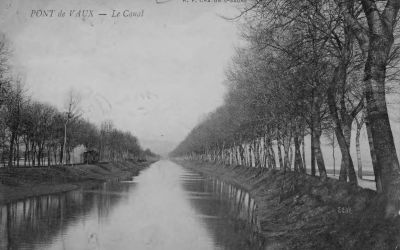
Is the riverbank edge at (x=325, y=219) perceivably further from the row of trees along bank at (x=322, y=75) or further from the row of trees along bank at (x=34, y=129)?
the row of trees along bank at (x=34, y=129)

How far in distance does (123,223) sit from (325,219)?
36.6 feet

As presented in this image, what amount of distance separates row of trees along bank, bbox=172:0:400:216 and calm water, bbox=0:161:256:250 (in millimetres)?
6453

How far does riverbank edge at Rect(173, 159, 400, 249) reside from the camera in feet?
38.6

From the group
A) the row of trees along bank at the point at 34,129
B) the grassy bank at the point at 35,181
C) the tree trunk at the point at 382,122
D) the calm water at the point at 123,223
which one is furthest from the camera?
the row of trees along bank at the point at 34,129

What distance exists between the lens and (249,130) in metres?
48.7

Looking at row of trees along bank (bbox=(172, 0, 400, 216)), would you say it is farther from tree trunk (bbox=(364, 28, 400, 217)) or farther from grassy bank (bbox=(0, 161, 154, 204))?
grassy bank (bbox=(0, 161, 154, 204))

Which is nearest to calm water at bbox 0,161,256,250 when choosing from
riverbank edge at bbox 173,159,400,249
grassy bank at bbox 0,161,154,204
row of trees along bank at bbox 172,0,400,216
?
riverbank edge at bbox 173,159,400,249

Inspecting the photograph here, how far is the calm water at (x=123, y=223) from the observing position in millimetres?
17250

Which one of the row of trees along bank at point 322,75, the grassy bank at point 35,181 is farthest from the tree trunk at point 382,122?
the grassy bank at point 35,181

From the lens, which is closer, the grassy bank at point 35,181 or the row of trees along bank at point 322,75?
the row of trees along bank at point 322,75

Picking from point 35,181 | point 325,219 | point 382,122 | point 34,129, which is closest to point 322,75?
point 325,219

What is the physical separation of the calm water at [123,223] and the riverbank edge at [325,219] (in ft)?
4.88

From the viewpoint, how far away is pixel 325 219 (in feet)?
54.2

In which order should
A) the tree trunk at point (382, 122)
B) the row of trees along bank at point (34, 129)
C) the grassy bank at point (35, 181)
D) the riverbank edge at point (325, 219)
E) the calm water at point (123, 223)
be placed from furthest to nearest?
the row of trees along bank at point (34, 129) < the grassy bank at point (35, 181) < the calm water at point (123, 223) < the tree trunk at point (382, 122) < the riverbank edge at point (325, 219)
